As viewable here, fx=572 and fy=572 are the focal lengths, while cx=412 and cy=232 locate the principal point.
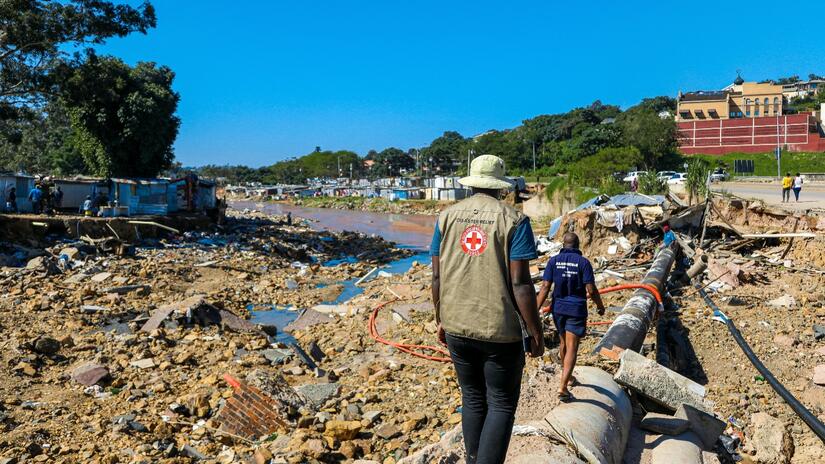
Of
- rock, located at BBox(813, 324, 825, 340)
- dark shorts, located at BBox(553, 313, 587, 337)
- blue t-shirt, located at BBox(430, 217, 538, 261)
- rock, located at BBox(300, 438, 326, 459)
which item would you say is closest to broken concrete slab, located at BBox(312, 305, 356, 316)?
rock, located at BBox(300, 438, 326, 459)

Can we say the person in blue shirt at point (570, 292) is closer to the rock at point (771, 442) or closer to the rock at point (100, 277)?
the rock at point (771, 442)

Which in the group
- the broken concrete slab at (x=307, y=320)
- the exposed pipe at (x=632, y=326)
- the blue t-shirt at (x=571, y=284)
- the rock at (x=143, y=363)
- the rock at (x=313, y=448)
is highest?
the blue t-shirt at (x=571, y=284)

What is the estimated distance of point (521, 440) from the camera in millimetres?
3002

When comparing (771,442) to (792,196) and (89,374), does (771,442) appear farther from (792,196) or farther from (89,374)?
(792,196)

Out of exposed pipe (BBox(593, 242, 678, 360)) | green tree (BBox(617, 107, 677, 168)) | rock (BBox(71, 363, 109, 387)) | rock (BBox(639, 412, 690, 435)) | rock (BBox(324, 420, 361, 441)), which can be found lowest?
rock (BBox(71, 363, 109, 387))

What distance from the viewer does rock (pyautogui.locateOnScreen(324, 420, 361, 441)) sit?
4.38m

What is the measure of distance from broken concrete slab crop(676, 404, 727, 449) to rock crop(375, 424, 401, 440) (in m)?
2.03

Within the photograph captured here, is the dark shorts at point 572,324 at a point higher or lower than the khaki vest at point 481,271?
lower

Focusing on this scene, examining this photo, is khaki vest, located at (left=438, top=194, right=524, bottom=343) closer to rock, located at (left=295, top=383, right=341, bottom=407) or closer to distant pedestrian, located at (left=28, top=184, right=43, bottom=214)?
rock, located at (left=295, top=383, right=341, bottom=407)

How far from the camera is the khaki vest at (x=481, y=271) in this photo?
2609 millimetres

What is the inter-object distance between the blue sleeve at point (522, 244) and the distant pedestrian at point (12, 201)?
2020 cm

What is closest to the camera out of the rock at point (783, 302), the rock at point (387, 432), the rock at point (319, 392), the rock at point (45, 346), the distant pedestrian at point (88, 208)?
the rock at point (387, 432)

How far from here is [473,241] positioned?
2660 millimetres

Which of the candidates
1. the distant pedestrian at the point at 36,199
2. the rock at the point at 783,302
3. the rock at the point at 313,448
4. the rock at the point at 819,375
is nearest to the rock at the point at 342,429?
the rock at the point at 313,448
